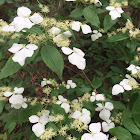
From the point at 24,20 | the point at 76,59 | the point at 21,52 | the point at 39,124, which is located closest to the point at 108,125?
the point at 39,124

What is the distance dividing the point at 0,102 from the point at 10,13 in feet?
6.34

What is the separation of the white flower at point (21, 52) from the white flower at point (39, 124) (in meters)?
0.44

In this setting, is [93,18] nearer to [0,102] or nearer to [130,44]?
[130,44]

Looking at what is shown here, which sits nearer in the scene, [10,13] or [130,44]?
[130,44]

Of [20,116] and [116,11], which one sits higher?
[116,11]

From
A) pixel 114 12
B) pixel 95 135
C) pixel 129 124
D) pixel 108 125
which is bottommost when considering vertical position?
pixel 108 125

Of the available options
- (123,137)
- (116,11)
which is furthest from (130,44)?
(123,137)

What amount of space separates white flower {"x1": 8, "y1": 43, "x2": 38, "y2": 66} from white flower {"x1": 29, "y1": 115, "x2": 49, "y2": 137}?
44 centimetres

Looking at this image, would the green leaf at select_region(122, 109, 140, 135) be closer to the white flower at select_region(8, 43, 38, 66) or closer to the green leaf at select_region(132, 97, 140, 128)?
the green leaf at select_region(132, 97, 140, 128)

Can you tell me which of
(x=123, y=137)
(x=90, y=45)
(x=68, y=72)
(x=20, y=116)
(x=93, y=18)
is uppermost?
(x=93, y=18)

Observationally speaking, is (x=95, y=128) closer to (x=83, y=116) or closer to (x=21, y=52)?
(x=83, y=116)

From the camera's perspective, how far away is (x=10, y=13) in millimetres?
2689

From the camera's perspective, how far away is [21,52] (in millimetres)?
896

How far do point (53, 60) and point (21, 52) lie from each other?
19 cm
